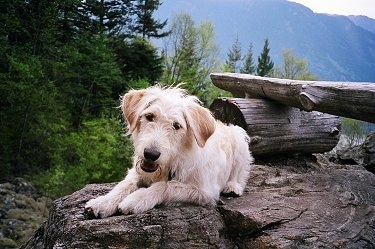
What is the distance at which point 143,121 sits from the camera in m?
3.78

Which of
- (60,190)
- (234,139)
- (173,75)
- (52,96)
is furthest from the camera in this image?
(173,75)

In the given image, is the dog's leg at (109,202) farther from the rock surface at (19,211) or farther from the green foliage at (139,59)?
the green foliage at (139,59)

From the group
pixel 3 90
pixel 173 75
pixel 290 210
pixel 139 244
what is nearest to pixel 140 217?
pixel 139 244

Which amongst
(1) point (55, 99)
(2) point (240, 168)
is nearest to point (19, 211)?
(1) point (55, 99)

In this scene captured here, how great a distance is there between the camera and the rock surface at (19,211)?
1712cm

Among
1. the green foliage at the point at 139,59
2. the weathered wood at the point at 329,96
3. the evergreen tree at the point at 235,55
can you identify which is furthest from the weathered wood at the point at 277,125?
the evergreen tree at the point at 235,55

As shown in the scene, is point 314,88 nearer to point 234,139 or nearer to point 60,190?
point 234,139

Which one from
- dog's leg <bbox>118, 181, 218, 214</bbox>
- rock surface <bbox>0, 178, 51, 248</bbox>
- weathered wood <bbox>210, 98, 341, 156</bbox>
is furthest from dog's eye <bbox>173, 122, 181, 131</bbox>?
rock surface <bbox>0, 178, 51, 248</bbox>

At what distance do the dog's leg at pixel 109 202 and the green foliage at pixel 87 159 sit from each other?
1659 centimetres

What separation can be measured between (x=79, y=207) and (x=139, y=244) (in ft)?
2.96

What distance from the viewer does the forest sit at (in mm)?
21781

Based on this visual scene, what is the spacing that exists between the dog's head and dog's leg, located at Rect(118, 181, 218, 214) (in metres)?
0.28

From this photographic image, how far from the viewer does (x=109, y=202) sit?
12.6 feet

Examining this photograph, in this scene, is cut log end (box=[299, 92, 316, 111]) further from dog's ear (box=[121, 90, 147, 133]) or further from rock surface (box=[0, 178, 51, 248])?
rock surface (box=[0, 178, 51, 248])
